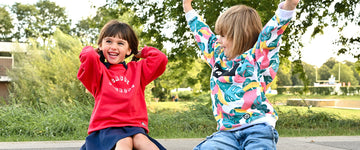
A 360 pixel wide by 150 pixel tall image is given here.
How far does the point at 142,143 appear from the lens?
2.75m

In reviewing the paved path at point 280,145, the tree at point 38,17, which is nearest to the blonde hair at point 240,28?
the paved path at point 280,145

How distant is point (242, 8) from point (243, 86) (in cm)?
50

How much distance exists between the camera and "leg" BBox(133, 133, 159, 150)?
274 cm

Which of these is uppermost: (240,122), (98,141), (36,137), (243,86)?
(243,86)

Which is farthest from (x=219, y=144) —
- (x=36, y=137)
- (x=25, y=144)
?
(x=36, y=137)

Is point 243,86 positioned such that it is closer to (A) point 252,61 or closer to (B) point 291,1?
(A) point 252,61

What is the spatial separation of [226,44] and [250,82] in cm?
29

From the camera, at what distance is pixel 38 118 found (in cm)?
772

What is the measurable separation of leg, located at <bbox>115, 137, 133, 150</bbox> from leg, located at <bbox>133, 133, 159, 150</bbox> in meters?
0.04

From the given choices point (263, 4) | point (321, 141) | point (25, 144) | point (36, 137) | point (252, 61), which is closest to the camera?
point (252, 61)

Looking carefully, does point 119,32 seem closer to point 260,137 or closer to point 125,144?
point 125,144

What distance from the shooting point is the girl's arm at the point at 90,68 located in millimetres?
2779

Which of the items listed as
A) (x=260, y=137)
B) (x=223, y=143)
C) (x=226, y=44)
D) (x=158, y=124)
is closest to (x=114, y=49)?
(x=226, y=44)

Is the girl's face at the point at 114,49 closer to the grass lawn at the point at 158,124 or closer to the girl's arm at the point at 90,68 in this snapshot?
the girl's arm at the point at 90,68
